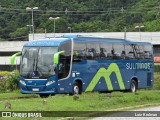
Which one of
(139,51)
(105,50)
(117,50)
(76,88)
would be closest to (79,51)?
(76,88)

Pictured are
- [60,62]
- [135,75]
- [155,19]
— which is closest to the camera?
[60,62]

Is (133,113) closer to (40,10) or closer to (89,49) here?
(89,49)

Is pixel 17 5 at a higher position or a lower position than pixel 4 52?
higher

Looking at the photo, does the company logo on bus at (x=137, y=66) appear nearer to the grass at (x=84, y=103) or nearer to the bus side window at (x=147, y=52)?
the bus side window at (x=147, y=52)

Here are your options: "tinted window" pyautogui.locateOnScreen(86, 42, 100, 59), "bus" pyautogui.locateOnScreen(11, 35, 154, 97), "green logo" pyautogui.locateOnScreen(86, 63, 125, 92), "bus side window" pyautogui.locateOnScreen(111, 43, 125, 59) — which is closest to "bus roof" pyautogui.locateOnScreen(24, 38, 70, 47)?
"bus" pyautogui.locateOnScreen(11, 35, 154, 97)

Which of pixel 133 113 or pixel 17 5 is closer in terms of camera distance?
pixel 133 113

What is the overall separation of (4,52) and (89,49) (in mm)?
64233

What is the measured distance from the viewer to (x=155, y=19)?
112250 millimetres

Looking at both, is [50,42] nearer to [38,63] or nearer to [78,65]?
[38,63]

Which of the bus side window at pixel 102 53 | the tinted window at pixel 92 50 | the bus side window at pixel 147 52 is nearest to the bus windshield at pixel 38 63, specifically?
the tinted window at pixel 92 50

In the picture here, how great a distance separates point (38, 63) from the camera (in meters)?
30.6

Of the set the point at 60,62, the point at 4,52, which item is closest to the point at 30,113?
the point at 60,62

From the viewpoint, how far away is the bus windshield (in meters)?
30.4

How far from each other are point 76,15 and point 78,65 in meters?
84.0
